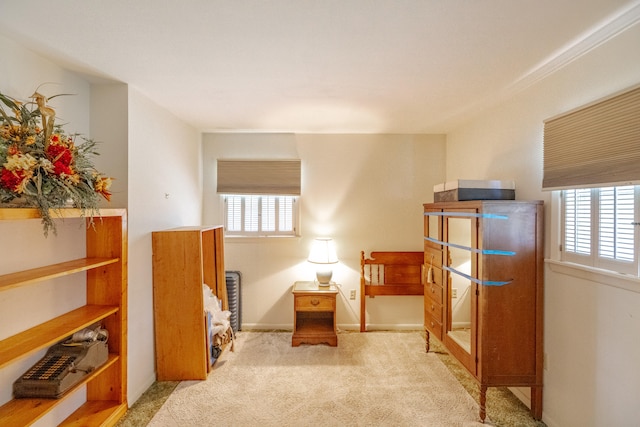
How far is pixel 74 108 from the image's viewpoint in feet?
6.61

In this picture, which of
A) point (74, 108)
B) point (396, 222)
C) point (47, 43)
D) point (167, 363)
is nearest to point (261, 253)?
point (167, 363)

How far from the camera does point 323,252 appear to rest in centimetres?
323

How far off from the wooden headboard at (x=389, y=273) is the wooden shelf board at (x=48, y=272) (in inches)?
98.5

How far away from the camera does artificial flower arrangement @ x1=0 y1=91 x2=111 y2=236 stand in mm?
1303

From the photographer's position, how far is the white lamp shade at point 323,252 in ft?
10.5

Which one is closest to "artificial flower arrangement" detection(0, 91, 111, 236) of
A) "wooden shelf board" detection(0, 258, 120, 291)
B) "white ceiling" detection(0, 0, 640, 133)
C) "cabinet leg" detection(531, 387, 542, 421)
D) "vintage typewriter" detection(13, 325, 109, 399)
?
"wooden shelf board" detection(0, 258, 120, 291)

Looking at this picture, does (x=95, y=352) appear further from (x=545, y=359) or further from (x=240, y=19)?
(x=545, y=359)

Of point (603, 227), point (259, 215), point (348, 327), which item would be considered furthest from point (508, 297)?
point (259, 215)

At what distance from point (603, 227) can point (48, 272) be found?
125 inches

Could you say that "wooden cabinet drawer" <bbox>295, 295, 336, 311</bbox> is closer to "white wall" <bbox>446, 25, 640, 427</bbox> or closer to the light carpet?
the light carpet

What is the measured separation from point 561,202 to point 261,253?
9.68 feet

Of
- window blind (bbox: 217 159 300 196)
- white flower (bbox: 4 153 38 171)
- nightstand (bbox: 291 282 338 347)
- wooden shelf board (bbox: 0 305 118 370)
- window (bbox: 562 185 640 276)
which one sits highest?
window blind (bbox: 217 159 300 196)

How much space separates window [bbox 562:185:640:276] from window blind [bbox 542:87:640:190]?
12 cm

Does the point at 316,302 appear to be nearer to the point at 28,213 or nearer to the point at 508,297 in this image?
the point at 508,297
